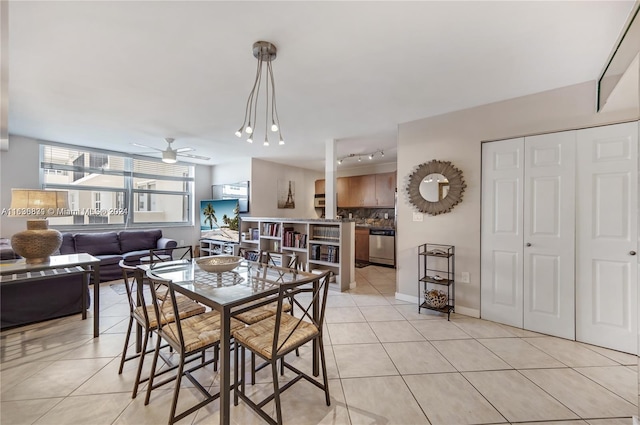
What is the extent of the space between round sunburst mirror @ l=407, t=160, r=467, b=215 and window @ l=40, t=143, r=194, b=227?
18.4ft

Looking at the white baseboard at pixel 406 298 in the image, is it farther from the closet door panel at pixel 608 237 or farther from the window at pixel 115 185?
the window at pixel 115 185

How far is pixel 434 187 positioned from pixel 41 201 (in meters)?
4.36

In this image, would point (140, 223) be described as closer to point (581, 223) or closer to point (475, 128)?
point (475, 128)

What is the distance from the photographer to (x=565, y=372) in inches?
77.5

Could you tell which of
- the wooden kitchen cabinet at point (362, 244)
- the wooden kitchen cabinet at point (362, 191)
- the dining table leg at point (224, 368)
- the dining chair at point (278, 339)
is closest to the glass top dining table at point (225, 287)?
the dining table leg at point (224, 368)

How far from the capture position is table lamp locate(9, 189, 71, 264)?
2406 mm

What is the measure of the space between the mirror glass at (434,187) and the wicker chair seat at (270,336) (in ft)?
7.69

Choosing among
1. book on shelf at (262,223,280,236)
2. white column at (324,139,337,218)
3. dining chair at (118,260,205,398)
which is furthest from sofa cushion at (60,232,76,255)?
white column at (324,139,337,218)

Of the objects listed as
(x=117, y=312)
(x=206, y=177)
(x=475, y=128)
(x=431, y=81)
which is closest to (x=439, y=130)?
(x=475, y=128)

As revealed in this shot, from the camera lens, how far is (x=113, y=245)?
187 inches

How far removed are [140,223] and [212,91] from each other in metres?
4.47

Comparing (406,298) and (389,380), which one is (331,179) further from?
(389,380)

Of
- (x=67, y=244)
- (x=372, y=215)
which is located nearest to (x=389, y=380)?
(x=372, y=215)

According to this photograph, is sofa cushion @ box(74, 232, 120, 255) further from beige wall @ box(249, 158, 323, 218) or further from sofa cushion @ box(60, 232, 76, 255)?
beige wall @ box(249, 158, 323, 218)
